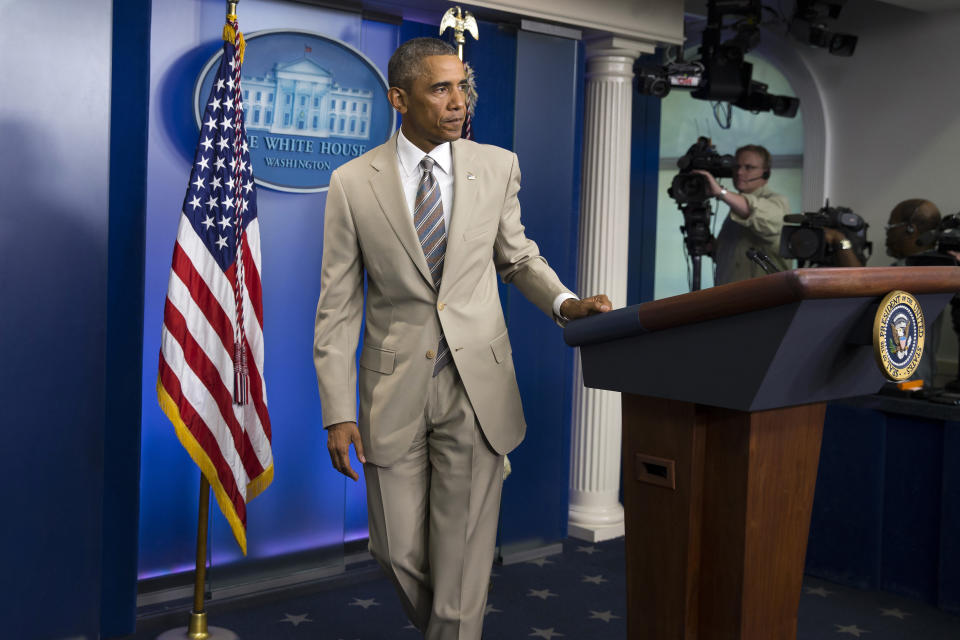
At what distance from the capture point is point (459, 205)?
2.23 m

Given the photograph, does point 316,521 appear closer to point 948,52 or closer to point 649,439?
point 649,439

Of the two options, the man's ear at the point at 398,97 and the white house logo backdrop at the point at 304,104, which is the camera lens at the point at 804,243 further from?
the man's ear at the point at 398,97

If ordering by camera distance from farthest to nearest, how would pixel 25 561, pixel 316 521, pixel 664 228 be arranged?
pixel 664 228, pixel 316 521, pixel 25 561

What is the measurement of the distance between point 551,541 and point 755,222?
1.78m

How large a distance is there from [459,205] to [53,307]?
1.34 m

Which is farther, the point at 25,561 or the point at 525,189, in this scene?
the point at 525,189

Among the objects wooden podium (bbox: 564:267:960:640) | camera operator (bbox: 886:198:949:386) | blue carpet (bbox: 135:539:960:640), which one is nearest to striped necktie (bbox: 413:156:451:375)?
wooden podium (bbox: 564:267:960:640)

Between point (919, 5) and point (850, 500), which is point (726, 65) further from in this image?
point (850, 500)

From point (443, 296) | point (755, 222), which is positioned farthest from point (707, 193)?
point (443, 296)

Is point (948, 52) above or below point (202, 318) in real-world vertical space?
above

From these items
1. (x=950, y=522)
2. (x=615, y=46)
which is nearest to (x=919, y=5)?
(x=615, y=46)

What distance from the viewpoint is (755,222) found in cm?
469

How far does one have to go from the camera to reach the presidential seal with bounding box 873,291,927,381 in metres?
1.65

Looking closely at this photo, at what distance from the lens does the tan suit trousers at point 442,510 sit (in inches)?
88.6
